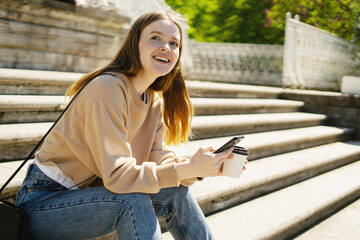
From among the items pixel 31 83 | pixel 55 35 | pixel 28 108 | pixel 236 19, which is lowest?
pixel 28 108

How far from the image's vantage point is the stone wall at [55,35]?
370cm

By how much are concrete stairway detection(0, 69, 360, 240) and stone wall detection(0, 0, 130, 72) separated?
465 mm

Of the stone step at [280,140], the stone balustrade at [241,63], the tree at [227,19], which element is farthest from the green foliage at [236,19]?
the stone step at [280,140]

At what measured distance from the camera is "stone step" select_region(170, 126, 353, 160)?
139 inches

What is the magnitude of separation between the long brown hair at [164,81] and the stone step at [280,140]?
3.00 ft

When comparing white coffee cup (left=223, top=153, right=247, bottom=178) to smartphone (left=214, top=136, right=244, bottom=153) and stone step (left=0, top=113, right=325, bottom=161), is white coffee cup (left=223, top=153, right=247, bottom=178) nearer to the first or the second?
smartphone (left=214, top=136, right=244, bottom=153)

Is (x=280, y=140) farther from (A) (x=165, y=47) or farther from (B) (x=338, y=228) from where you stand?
(A) (x=165, y=47)

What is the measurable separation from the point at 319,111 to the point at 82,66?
3.55 m

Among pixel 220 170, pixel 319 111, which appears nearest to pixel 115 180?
pixel 220 170

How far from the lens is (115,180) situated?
146 centimetres

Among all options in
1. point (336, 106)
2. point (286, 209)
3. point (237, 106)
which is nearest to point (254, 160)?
point (286, 209)

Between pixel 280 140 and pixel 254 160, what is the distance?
0.53 metres

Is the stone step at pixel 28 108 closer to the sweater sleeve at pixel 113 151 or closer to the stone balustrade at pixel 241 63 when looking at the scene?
the sweater sleeve at pixel 113 151

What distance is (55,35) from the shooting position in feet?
13.3
